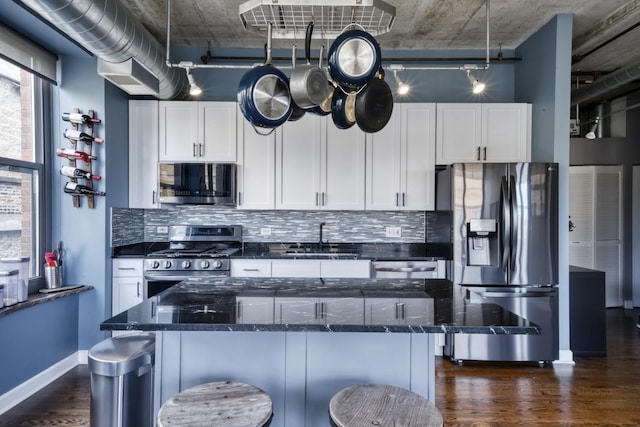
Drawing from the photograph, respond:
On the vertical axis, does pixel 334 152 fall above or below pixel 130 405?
above

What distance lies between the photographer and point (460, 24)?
3555mm

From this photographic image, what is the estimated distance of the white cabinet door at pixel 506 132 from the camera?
145 inches

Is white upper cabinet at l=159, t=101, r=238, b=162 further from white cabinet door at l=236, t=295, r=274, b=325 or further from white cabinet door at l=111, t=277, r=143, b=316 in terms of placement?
white cabinet door at l=236, t=295, r=274, b=325

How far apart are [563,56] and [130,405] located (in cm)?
412

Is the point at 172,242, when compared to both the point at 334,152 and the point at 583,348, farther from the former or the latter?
the point at 583,348

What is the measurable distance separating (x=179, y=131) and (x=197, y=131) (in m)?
0.18

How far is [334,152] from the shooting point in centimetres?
374

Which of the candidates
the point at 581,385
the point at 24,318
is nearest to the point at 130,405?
the point at 24,318

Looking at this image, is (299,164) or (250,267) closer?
(250,267)

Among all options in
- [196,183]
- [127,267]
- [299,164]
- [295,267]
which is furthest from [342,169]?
[127,267]

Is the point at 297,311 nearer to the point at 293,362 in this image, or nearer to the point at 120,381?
the point at 293,362

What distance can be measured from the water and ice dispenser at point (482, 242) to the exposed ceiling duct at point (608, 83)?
92.2 inches

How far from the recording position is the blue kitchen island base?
1.64 metres

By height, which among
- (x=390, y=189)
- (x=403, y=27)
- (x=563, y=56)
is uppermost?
(x=403, y=27)
